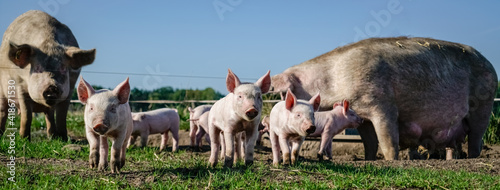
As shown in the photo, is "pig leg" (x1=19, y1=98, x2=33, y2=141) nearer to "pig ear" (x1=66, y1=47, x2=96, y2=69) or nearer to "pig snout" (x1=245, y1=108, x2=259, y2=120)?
"pig ear" (x1=66, y1=47, x2=96, y2=69)

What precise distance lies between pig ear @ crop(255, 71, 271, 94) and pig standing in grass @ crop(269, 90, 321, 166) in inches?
16.0

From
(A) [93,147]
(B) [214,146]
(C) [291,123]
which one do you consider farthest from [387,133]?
(A) [93,147]

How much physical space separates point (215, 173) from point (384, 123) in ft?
10.3

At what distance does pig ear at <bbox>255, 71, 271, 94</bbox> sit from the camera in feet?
15.5

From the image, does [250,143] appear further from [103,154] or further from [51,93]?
[51,93]

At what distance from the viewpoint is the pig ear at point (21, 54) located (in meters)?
6.91

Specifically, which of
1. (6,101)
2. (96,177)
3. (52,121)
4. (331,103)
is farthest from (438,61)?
(6,101)

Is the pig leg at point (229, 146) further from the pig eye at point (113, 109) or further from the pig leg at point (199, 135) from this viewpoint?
the pig leg at point (199, 135)

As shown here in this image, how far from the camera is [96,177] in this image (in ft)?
13.9

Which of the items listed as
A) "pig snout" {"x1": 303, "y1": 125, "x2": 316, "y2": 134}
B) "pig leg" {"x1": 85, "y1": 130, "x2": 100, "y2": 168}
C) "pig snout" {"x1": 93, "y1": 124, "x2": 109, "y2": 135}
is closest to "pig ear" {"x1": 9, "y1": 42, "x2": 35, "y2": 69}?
"pig leg" {"x1": 85, "y1": 130, "x2": 100, "y2": 168}

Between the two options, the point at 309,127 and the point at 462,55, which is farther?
the point at 462,55

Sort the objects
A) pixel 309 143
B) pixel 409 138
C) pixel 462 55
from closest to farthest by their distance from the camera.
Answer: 1. pixel 409 138
2. pixel 462 55
3. pixel 309 143

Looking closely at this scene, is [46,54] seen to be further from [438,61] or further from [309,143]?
[438,61]

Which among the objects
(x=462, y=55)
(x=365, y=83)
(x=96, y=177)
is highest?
(x=462, y=55)
